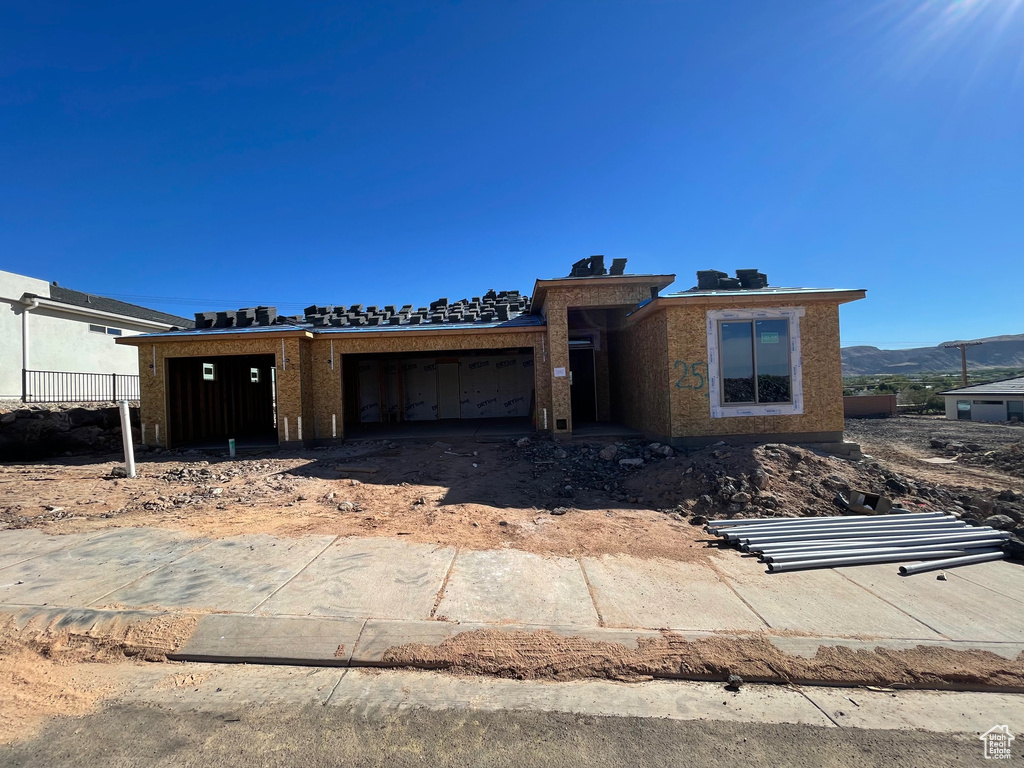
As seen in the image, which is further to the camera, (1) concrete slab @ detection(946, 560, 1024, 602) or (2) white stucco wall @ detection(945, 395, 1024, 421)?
(2) white stucco wall @ detection(945, 395, 1024, 421)

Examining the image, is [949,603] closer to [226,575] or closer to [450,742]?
[450,742]

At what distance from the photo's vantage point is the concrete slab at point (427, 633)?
3.43 meters

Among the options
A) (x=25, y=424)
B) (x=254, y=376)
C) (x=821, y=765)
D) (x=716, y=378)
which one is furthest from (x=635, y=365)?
(x=25, y=424)

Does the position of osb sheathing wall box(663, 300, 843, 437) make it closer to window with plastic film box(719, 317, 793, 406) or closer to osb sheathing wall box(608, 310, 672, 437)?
osb sheathing wall box(608, 310, 672, 437)

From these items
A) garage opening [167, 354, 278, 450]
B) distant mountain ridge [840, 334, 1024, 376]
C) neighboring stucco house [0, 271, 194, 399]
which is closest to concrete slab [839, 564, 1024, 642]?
garage opening [167, 354, 278, 450]

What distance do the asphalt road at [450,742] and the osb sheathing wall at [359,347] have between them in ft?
32.9

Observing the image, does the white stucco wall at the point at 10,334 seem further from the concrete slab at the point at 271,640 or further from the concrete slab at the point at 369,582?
the concrete slab at the point at 271,640

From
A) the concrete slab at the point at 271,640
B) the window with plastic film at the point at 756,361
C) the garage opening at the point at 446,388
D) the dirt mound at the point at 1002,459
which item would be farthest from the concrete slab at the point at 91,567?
the dirt mound at the point at 1002,459

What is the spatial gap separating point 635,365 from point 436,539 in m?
8.29

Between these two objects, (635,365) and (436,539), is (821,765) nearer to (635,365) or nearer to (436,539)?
(436,539)

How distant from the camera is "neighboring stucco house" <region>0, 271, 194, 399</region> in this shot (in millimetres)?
16766

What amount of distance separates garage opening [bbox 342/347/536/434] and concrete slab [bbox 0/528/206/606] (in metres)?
13.2

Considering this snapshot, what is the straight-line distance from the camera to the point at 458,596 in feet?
13.8

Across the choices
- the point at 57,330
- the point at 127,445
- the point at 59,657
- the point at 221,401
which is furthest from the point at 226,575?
the point at 57,330
